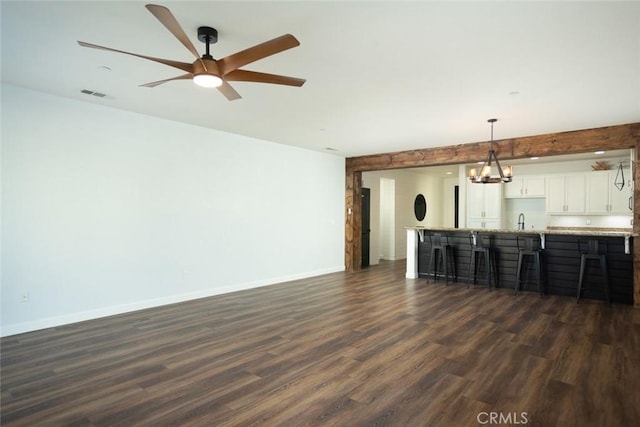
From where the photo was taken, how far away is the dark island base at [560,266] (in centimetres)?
528

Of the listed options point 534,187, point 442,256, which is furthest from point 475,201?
point 442,256

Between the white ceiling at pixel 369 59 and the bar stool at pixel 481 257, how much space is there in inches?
86.9

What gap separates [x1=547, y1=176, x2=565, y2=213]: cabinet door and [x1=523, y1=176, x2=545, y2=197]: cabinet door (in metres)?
0.14

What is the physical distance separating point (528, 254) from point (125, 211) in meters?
6.17

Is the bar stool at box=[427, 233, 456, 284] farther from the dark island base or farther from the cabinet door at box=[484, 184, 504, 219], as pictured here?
the cabinet door at box=[484, 184, 504, 219]

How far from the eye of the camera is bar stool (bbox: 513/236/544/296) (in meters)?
5.66

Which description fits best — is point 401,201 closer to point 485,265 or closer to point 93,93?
point 485,265

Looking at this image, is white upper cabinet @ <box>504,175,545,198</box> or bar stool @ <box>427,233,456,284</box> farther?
white upper cabinet @ <box>504,175,545,198</box>

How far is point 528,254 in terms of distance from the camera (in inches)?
228

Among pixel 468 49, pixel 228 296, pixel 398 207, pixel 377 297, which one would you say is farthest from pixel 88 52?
pixel 398 207

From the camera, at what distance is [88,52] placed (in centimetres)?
296

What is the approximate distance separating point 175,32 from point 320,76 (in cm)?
157

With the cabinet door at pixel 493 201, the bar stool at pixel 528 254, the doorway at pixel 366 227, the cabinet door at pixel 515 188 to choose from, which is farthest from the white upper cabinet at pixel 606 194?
the doorway at pixel 366 227

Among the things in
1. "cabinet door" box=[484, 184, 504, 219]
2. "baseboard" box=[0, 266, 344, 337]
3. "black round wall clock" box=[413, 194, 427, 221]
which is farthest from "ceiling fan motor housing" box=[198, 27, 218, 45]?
"black round wall clock" box=[413, 194, 427, 221]
